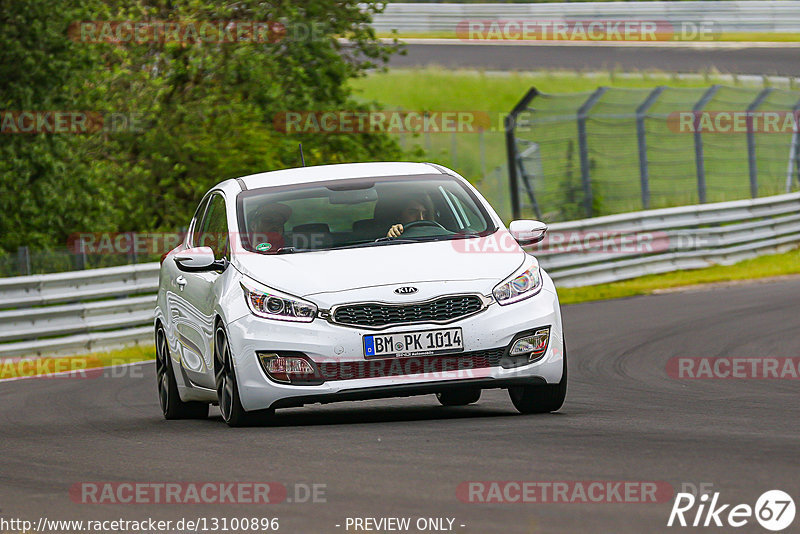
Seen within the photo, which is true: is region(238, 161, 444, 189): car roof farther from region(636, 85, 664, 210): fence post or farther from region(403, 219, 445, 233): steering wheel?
region(636, 85, 664, 210): fence post

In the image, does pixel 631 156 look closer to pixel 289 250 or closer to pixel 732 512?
pixel 289 250

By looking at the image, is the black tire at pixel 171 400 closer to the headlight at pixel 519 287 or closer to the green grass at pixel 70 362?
the headlight at pixel 519 287

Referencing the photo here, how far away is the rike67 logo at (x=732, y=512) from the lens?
522cm

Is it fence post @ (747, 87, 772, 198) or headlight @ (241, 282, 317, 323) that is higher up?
headlight @ (241, 282, 317, 323)

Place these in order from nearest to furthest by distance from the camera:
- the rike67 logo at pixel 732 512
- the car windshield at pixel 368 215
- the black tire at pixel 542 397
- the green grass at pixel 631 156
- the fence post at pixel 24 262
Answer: the rike67 logo at pixel 732 512
the black tire at pixel 542 397
the car windshield at pixel 368 215
the fence post at pixel 24 262
the green grass at pixel 631 156

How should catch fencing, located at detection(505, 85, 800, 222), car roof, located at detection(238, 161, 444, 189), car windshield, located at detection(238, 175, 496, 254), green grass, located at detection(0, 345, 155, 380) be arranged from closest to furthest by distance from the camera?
car windshield, located at detection(238, 175, 496, 254) → car roof, located at detection(238, 161, 444, 189) → green grass, located at detection(0, 345, 155, 380) → catch fencing, located at detection(505, 85, 800, 222)

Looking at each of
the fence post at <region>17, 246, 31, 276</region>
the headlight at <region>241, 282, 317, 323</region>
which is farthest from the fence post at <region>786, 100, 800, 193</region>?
the headlight at <region>241, 282, 317, 323</region>

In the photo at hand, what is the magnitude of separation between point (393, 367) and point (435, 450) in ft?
4.09

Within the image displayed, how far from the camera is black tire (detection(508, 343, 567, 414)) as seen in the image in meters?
8.88

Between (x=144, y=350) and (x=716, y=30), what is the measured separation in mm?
26782

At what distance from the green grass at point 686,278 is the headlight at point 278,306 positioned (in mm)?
12102

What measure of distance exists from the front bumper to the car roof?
1.55 m

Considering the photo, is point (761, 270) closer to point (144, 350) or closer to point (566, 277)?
point (566, 277)

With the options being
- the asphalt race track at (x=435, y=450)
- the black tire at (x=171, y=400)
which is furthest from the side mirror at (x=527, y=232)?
the black tire at (x=171, y=400)
